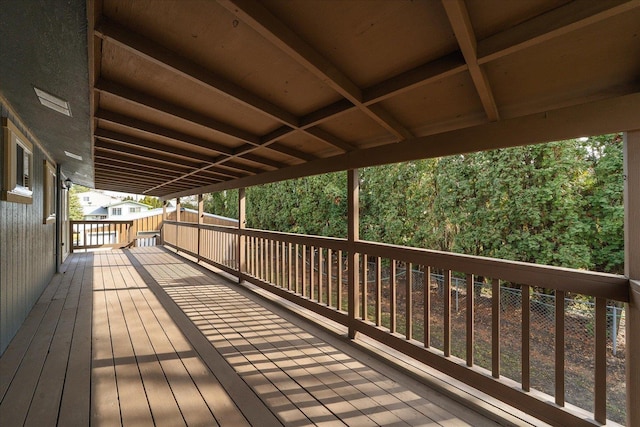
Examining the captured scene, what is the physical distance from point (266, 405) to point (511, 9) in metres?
2.36

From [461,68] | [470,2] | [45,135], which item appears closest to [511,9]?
[470,2]

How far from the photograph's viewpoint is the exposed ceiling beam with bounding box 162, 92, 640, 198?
4.64ft

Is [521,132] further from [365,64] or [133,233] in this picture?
[133,233]

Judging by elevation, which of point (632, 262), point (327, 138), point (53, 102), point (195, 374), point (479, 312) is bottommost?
point (479, 312)

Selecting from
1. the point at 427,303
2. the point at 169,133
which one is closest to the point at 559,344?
the point at 427,303

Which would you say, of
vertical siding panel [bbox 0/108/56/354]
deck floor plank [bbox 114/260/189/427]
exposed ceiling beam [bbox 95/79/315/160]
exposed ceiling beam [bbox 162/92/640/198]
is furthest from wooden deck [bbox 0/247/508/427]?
exposed ceiling beam [bbox 95/79/315/160]

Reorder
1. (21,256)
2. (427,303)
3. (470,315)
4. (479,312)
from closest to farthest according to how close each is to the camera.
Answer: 1. (470,315)
2. (427,303)
3. (21,256)
4. (479,312)

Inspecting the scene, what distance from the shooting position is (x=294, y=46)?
1.39 meters

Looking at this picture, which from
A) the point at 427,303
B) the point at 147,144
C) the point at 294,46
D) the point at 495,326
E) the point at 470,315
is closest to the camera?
the point at 294,46

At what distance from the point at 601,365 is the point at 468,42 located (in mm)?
1662

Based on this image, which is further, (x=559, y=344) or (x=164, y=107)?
(x=164, y=107)

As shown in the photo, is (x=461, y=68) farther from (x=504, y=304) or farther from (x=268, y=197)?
(x=268, y=197)

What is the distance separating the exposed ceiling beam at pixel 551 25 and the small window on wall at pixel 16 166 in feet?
11.4

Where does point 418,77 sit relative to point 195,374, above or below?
above
